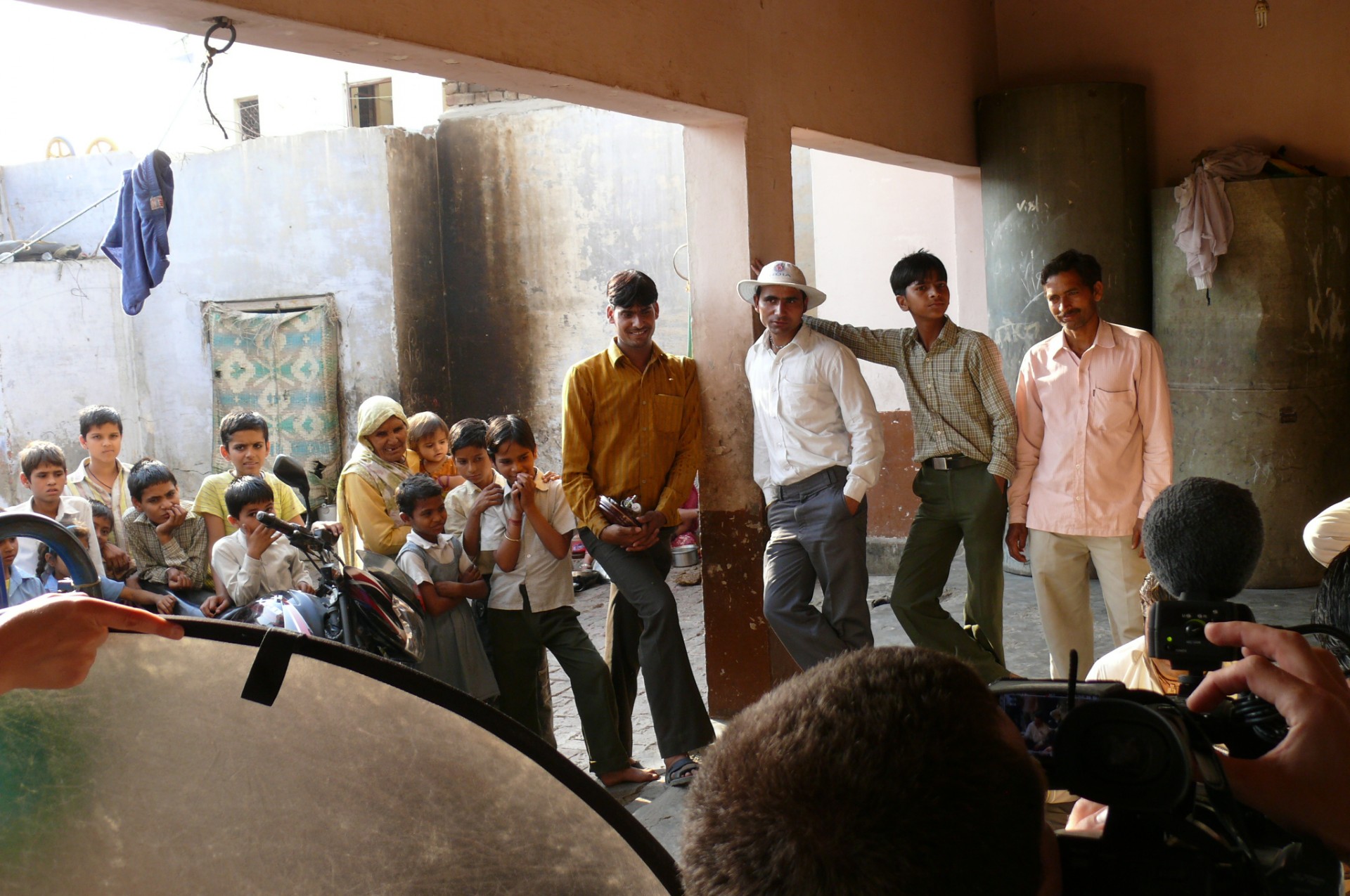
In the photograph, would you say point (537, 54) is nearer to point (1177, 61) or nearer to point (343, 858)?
point (343, 858)

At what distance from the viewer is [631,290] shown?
4.42 metres

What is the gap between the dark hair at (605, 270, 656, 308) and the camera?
4.42m

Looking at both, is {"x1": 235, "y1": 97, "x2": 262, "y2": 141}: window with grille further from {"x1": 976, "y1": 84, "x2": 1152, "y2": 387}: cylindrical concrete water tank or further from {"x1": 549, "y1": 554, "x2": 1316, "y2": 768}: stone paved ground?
{"x1": 976, "y1": 84, "x2": 1152, "y2": 387}: cylindrical concrete water tank

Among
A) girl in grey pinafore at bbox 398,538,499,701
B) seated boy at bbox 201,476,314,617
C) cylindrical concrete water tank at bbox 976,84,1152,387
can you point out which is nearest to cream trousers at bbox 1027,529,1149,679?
girl in grey pinafore at bbox 398,538,499,701

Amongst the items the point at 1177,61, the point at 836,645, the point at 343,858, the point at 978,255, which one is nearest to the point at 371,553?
the point at 836,645

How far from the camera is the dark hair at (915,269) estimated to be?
4770 millimetres

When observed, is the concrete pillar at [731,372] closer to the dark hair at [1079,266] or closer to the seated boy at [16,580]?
the dark hair at [1079,266]

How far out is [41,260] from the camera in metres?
11.9

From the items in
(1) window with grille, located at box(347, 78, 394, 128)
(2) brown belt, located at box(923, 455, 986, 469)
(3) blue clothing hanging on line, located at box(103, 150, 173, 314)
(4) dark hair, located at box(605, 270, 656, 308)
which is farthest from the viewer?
(1) window with grille, located at box(347, 78, 394, 128)

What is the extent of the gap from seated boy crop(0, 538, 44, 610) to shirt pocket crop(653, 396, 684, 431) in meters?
2.25

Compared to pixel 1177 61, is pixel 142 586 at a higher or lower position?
lower

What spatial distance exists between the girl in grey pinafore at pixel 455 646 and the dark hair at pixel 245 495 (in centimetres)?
54

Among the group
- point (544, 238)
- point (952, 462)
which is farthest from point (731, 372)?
point (544, 238)

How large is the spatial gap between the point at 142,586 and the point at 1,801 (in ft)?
11.9
